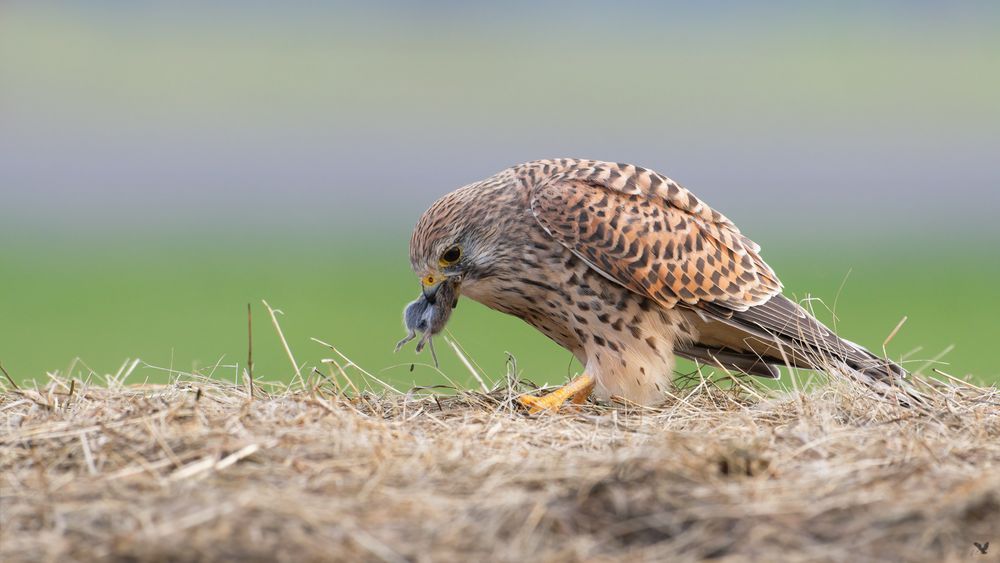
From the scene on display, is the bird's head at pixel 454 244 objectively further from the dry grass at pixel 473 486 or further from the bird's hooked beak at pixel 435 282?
the dry grass at pixel 473 486

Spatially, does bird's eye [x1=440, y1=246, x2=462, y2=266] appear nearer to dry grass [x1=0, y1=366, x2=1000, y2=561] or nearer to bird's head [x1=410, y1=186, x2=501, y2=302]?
bird's head [x1=410, y1=186, x2=501, y2=302]

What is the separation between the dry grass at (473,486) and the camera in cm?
272

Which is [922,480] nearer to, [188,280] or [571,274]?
[571,274]

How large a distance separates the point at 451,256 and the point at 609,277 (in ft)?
2.22

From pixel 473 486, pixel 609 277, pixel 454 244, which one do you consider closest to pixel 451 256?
pixel 454 244

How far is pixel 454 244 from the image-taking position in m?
5.04

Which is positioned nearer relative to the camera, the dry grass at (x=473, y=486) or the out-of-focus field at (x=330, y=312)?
the dry grass at (x=473, y=486)

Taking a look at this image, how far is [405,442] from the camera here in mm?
3660

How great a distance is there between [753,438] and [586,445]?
0.57 m

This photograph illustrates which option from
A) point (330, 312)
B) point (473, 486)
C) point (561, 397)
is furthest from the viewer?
point (330, 312)

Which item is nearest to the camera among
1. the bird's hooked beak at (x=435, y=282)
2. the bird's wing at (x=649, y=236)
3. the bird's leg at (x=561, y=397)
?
the bird's leg at (x=561, y=397)

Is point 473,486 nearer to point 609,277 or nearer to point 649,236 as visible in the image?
point 609,277

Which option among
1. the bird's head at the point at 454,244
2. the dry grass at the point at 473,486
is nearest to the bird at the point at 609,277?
the bird's head at the point at 454,244

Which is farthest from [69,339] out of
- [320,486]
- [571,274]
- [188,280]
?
[320,486]
